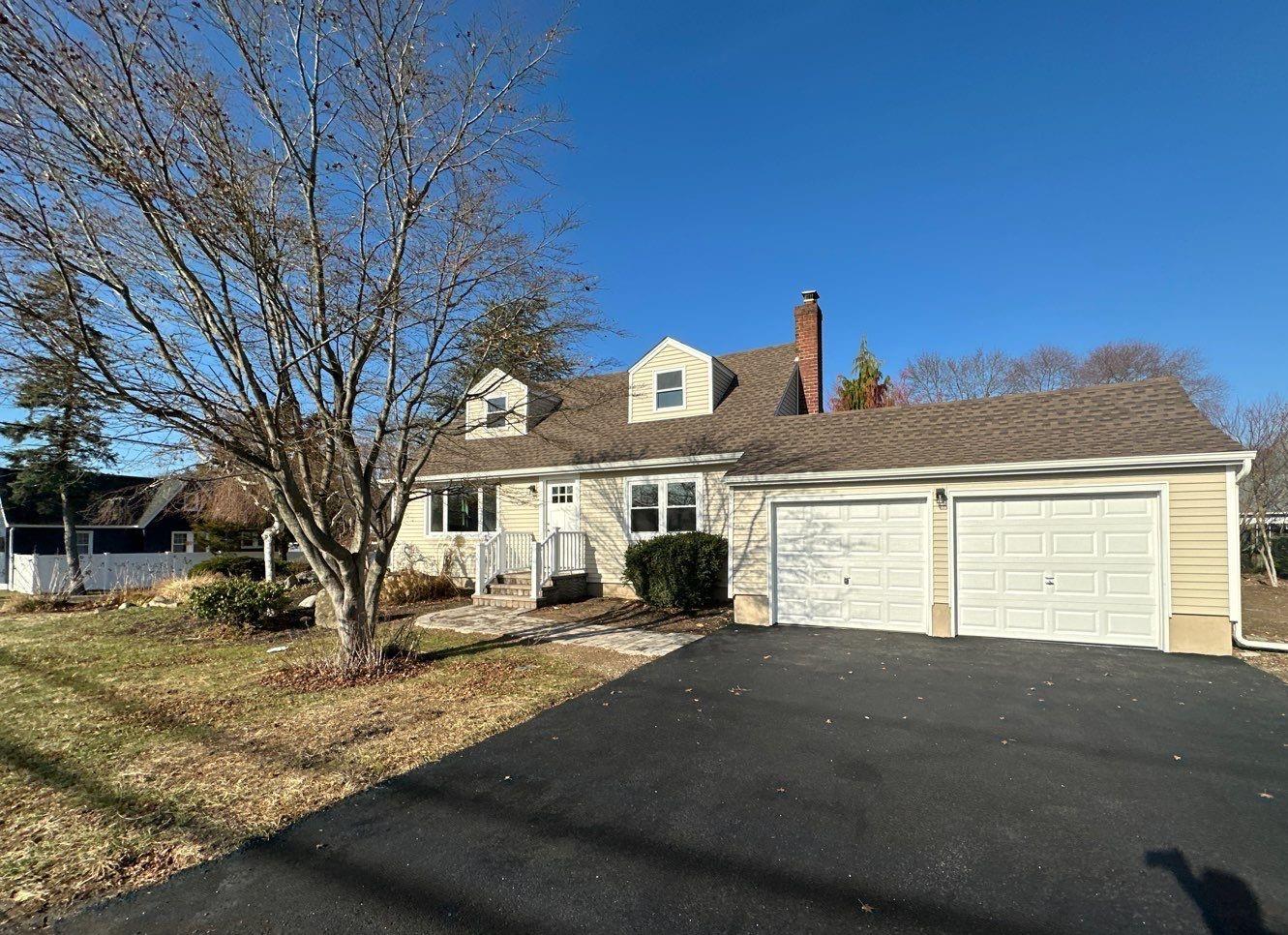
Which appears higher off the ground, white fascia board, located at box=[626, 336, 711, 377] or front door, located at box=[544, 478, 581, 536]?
white fascia board, located at box=[626, 336, 711, 377]

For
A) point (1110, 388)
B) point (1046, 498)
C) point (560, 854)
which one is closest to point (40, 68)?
point (560, 854)

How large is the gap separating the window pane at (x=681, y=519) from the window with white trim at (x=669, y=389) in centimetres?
306

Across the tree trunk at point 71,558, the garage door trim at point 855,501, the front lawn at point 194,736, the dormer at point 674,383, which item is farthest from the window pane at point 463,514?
the tree trunk at point 71,558

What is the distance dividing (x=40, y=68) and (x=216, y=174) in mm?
1348

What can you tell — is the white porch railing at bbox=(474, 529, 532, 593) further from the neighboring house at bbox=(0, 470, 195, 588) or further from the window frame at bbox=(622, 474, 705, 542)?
the neighboring house at bbox=(0, 470, 195, 588)

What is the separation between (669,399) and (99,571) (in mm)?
18608

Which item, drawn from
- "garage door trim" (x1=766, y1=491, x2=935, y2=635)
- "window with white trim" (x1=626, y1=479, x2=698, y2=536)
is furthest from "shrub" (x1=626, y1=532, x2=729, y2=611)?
"garage door trim" (x1=766, y1=491, x2=935, y2=635)

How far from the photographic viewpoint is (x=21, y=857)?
3.39 metres

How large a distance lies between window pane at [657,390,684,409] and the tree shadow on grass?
40.8 feet

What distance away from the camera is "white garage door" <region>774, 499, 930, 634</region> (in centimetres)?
949

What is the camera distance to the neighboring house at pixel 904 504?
8078mm

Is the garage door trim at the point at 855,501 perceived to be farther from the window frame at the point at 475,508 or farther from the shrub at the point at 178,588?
the shrub at the point at 178,588

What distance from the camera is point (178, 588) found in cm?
1434

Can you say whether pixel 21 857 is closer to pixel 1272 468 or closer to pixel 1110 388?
pixel 1110 388
